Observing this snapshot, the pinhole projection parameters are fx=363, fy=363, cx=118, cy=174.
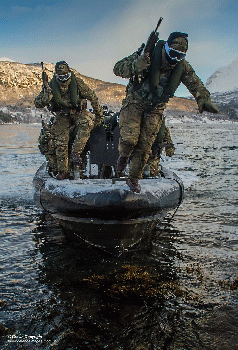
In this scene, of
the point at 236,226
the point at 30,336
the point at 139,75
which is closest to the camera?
the point at 30,336

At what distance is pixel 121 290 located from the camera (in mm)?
4125

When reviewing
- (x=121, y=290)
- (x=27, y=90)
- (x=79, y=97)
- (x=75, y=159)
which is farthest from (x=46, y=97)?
(x=27, y=90)

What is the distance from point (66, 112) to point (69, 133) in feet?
1.59

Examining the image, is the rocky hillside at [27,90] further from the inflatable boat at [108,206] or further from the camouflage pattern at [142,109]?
the camouflage pattern at [142,109]

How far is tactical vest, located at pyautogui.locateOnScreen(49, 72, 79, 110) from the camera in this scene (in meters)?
6.04

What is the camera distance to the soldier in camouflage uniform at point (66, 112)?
595 cm

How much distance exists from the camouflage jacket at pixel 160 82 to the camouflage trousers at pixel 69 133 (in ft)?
6.36

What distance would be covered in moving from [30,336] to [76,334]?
1.36 feet

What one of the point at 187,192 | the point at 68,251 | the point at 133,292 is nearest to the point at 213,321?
the point at 133,292

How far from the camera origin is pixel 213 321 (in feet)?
11.5

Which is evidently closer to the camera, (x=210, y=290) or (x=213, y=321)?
(x=213, y=321)

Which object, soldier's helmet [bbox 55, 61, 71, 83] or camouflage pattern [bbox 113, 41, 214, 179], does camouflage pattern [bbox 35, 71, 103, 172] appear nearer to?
soldier's helmet [bbox 55, 61, 71, 83]

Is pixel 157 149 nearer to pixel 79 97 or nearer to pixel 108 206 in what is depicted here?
pixel 79 97

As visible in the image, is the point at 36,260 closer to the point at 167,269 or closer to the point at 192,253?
the point at 167,269
